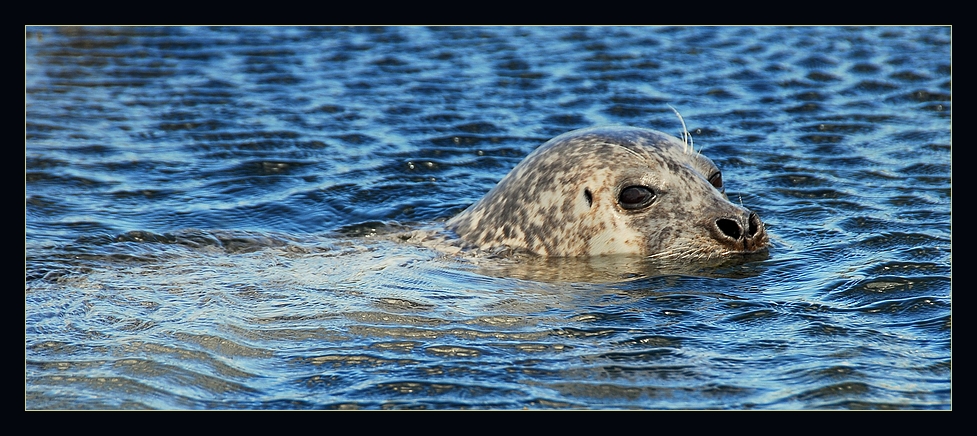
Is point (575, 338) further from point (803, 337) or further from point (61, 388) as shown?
point (61, 388)

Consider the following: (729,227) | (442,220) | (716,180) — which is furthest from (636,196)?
(442,220)

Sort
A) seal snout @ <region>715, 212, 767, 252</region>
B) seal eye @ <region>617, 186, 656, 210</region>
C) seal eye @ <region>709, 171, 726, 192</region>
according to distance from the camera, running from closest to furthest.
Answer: seal snout @ <region>715, 212, 767, 252</region> → seal eye @ <region>617, 186, 656, 210</region> → seal eye @ <region>709, 171, 726, 192</region>

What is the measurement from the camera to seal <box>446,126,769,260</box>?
733 centimetres

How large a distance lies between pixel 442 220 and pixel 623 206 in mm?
2005

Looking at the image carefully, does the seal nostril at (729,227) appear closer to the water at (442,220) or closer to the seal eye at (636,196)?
the water at (442,220)

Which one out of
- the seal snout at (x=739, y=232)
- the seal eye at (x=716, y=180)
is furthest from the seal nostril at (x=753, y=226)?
the seal eye at (x=716, y=180)

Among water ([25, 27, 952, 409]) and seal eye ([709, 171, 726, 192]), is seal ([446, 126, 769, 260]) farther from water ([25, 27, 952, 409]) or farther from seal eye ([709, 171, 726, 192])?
water ([25, 27, 952, 409])

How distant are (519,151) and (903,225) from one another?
145 inches

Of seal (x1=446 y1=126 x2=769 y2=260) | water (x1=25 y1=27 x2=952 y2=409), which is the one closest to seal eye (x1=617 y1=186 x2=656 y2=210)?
seal (x1=446 y1=126 x2=769 y2=260)

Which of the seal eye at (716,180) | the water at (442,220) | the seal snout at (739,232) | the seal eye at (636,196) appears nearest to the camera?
the water at (442,220)

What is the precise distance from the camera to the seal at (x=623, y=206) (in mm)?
7332

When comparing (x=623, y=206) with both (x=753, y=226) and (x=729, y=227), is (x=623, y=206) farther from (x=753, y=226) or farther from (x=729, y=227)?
(x=753, y=226)

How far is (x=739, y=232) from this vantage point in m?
7.32

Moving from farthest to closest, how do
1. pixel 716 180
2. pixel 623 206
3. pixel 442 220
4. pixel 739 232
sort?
pixel 442 220 < pixel 716 180 < pixel 623 206 < pixel 739 232
